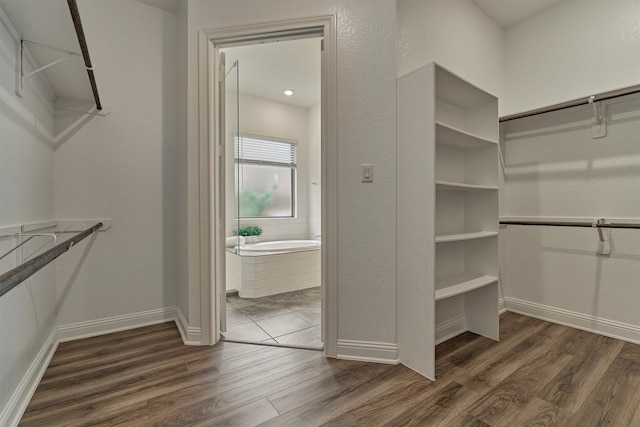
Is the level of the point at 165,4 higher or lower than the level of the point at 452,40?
higher

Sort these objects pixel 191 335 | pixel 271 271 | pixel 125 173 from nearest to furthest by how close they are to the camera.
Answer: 1. pixel 191 335
2. pixel 125 173
3. pixel 271 271

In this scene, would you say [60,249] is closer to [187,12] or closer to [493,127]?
[187,12]

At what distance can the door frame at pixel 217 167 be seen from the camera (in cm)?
192

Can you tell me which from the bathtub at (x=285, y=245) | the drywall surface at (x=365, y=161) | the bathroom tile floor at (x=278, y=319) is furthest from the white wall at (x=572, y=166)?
the bathtub at (x=285, y=245)

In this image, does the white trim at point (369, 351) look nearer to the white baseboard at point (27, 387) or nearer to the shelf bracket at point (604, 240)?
the white baseboard at point (27, 387)

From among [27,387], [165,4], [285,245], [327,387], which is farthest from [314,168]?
[27,387]

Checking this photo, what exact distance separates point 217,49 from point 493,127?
A: 213 cm

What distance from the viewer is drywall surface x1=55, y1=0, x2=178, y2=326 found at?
2.23 metres

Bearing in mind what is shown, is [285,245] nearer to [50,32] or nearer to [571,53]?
[50,32]

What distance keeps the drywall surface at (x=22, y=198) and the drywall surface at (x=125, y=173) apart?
0.18 meters

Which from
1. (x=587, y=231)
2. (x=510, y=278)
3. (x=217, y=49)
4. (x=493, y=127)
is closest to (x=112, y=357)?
(x=217, y=49)

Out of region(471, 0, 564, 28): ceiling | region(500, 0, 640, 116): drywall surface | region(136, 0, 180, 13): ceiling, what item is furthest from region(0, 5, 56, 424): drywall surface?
region(500, 0, 640, 116): drywall surface

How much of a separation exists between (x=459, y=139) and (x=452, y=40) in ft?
3.07

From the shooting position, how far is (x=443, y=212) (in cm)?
229
